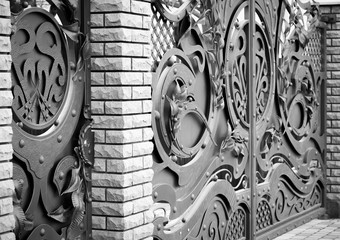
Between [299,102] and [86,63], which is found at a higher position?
[86,63]

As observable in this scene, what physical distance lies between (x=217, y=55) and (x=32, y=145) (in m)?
2.88

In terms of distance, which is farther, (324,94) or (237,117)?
(324,94)

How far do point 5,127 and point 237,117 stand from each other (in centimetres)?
395

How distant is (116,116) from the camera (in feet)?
17.9

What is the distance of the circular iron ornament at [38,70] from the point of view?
16.0ft

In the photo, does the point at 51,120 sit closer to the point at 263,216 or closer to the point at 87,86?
the point at 87,86

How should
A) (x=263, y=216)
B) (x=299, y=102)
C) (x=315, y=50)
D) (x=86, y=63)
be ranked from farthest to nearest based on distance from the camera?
1. (x=315, y=50)
2. (x=299, y=102)
3. (x=263, y=216)
4. (x=86, y=63)

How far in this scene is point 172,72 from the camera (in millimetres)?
6566

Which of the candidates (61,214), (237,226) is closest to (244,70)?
(237,226)

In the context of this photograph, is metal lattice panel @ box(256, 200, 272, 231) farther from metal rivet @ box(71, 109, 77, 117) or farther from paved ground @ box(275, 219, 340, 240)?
metal rivet @ box(71, 109, 77, 117)

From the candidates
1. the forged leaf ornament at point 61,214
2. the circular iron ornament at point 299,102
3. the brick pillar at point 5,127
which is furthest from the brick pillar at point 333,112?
the brick pillar at point 5,127

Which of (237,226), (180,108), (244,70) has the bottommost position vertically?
(237,226)

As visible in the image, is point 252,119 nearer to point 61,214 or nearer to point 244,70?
point 244,70

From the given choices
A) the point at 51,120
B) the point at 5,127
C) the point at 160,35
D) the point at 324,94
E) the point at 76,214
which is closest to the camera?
the point at 5,127
